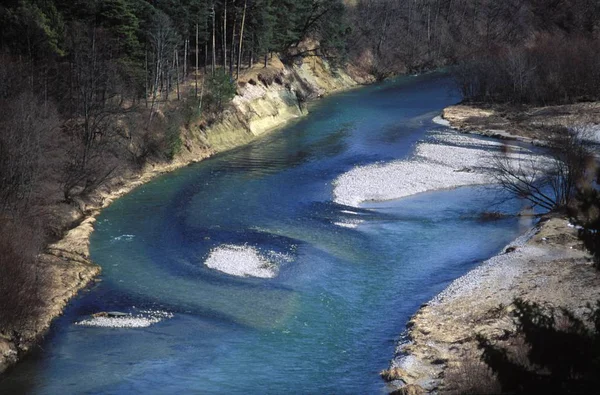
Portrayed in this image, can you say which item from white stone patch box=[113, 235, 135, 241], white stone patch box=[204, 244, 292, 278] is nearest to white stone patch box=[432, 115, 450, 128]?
white stone patch box=[204, 244, 292, 278]

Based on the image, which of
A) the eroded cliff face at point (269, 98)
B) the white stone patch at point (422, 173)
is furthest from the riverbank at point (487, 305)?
the eroded cliff face at point (269, 98)

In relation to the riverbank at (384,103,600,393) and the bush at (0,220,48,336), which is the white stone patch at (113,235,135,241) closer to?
the bush at (0,220,48,336)

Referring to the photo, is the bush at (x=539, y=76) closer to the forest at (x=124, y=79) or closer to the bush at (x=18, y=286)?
the forest at (x=124, y=79)

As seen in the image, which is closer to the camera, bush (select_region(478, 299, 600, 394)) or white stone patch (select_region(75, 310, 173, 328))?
bush (select_region(478, 299, 600, 394))

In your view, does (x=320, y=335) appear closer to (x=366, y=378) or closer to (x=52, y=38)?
A: (x=366, y=378)

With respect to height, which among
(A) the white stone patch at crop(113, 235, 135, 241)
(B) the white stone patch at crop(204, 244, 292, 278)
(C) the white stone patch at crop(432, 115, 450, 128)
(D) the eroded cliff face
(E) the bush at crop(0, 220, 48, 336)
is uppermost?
(D) the eroded cliff face

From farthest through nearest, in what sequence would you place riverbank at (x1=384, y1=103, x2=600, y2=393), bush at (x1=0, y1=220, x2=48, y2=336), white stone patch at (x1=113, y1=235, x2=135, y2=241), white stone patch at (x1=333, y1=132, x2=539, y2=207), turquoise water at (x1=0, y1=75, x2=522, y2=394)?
1. white stone patch at (x1=333, y1=132, x2=539, y2=207)
2. white stone patch at (x1=113, y1=235, x2=135, y2=241)
3. bush at (x1=0, y1=220, x2=48, y2=336)
4. turquoise water at (x1=0, y1=75, x2=522, y2=394)
5. riverbank at (x1=384, y1=103, x2=600, y2=393)
